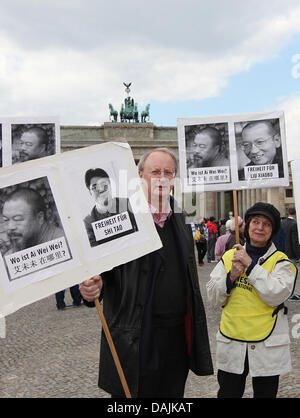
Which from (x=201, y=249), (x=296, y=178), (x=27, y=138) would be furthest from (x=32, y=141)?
(x=201, y=249)

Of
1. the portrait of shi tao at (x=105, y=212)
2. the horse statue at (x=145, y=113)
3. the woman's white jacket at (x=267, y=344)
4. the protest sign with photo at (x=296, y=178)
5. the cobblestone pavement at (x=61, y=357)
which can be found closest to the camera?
the portrait of shi tao at (x=105, y=212)

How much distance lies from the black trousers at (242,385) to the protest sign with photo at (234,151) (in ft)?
4.83

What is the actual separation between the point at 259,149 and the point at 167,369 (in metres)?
1.99

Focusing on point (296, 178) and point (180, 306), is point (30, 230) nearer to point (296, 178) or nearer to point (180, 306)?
point (180, 306)

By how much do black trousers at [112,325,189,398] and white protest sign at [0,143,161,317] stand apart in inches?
20.4

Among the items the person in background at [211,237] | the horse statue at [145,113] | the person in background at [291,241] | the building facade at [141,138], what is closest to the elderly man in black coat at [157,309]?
the person in background at [291,241]

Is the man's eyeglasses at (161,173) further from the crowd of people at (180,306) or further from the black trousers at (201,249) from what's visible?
the black trousers at (201,249)

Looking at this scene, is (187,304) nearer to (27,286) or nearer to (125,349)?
(125,349)

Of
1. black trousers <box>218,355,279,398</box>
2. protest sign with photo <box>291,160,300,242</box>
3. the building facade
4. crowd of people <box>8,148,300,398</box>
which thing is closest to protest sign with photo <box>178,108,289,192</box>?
protest sign with photo <box>291,160,300,242</box>

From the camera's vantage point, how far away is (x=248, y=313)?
9.18ft

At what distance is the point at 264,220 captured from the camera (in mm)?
2934

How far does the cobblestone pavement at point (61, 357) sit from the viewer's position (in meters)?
4.38

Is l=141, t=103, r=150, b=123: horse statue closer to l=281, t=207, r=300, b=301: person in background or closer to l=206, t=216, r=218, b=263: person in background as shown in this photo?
l=206, t=216, r=218, b=263: person in background

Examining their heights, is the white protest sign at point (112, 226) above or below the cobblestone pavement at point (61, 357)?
above
